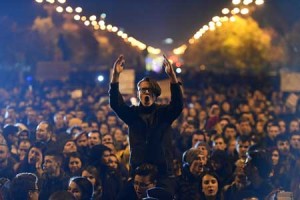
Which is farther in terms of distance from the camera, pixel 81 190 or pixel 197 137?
pixel 197 137

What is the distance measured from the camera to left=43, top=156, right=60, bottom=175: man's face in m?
10.8

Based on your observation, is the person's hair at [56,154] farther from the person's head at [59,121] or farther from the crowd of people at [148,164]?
the person's head at [59,121]

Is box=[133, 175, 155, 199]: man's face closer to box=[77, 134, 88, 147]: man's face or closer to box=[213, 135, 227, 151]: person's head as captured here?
box=[77, 134, 88, 147]: man's face

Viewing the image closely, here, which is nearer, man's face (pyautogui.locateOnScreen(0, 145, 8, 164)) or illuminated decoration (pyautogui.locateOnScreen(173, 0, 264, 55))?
man's face (pyautogui.locateOnScreen(0, 145, 8, 164))

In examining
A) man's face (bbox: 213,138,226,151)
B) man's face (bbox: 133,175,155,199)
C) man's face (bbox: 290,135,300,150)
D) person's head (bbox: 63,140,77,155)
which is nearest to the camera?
man's face (bbox: 133,175,155,199)

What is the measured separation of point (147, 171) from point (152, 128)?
84cm

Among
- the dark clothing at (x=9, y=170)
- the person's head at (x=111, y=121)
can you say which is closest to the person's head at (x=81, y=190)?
the dark clothing at (x=9, y=170)

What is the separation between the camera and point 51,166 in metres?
10.9

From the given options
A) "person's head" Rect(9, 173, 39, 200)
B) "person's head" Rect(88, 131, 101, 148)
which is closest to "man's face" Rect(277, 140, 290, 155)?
"person's head" Rect(88, 131, 101, 148)

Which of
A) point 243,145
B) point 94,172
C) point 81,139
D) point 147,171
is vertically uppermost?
point 81,139

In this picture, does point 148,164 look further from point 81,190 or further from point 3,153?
point 3,153

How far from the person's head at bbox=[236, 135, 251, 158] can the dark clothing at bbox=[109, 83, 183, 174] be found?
2.64m

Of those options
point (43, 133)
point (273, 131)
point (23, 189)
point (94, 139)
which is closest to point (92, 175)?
point (23, 189)

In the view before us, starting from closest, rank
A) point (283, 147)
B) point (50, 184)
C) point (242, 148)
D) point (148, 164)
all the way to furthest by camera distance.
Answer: point (148, 164)
point (50, 184)
point (242, 148)
point (283, 147)
